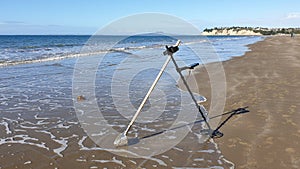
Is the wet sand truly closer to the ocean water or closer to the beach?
the beach

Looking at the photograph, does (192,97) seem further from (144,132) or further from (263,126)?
(263,126)

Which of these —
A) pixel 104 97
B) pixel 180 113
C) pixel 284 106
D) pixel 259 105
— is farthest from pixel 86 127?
pixel 284 106

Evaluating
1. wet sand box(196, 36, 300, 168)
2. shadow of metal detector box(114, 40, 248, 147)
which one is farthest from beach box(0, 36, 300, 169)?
shadow of metal detector box(114, 40, 248, 147)

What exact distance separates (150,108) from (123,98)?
155 centimetres

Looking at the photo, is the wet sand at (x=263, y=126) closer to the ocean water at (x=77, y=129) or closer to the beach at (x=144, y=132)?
the beach at (x=144, y=132)

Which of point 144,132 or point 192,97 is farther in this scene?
point 144,132

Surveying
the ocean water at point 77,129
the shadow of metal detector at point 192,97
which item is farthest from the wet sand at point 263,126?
the ocean water at point 77,129

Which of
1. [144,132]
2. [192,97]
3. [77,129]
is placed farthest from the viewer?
[77,129]

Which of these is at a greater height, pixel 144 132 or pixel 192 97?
pixel 192 97

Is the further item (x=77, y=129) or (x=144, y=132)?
(x=77, y=129)

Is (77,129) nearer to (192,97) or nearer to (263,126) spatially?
(192,97)

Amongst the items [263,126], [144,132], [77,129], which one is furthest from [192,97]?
[77,129]

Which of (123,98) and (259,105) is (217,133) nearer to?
(259,105)

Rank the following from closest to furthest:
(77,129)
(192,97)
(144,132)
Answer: (192,97), (144,132), (77,129)
